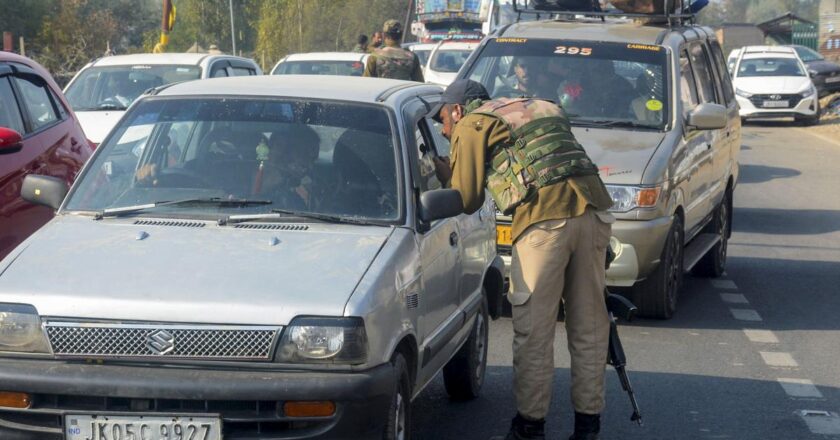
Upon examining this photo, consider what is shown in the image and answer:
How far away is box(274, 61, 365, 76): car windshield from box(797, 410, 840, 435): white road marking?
1327cm

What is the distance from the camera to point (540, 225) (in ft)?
19.0

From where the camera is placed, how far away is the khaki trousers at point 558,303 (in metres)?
5.79

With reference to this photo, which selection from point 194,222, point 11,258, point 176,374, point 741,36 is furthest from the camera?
point 741,36

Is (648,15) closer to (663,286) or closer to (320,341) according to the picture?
(663,286)

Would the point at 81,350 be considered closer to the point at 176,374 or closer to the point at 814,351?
the point at 176,374

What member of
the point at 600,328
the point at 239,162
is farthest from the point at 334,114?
the point at 600,328

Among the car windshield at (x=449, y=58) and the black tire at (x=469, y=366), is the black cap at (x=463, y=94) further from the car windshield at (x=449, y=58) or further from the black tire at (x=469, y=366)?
the car windshield at (x=449, y=58)

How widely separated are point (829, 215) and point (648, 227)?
769 centimetres

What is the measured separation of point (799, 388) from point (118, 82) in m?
9.31

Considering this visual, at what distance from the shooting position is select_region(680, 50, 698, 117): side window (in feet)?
32.8

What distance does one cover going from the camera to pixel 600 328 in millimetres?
5941

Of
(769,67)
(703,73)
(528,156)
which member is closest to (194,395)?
(528,156)

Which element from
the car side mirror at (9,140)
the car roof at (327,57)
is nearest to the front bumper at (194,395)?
the car side mirror at (9,140)

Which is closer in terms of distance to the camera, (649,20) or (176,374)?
(176,374)
